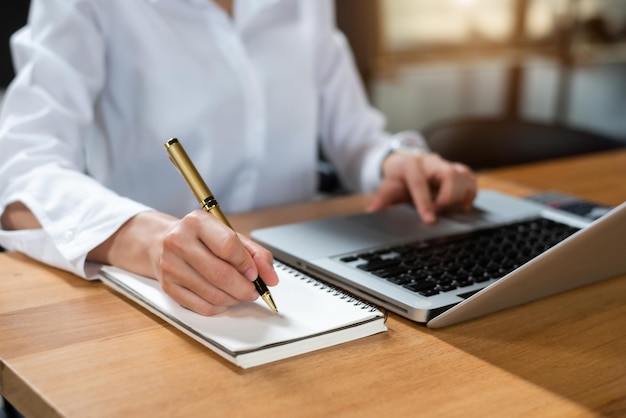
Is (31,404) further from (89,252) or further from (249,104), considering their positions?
(249,104)

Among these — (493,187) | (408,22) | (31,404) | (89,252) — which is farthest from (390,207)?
(408,22)

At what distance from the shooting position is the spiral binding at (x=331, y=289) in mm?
771

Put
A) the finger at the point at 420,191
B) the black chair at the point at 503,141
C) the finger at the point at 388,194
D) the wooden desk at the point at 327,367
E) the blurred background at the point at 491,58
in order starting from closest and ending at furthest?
the wooden desk at the point at 327,367 → the finger at the point at 420,191 → the finger at the point at 388,194 → the black chair at the point at 503,141 → the blurred background at the point at 491,58

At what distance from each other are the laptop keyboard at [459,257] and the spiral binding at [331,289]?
1.5 inches

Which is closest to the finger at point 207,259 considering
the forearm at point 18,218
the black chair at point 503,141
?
the forearm at point 18,218

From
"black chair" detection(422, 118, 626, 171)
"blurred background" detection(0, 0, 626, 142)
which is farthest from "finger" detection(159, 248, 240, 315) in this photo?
"blurred background" detection(0, 0, 626, 142)

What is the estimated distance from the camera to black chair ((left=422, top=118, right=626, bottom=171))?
2.03 metres

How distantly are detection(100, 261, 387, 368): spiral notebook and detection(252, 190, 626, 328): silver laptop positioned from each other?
46 mm

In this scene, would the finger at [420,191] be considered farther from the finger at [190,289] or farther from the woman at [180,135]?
the finger at [190,289]

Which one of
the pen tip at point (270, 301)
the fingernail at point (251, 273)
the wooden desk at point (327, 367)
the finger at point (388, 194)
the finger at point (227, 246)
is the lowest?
the finger at point (388, 194)

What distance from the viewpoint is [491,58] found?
3.17 meters

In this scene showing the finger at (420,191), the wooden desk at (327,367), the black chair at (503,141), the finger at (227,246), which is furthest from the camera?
the black chair at (503,141)

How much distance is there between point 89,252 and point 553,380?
20.1 inches

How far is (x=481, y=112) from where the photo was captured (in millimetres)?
3350
